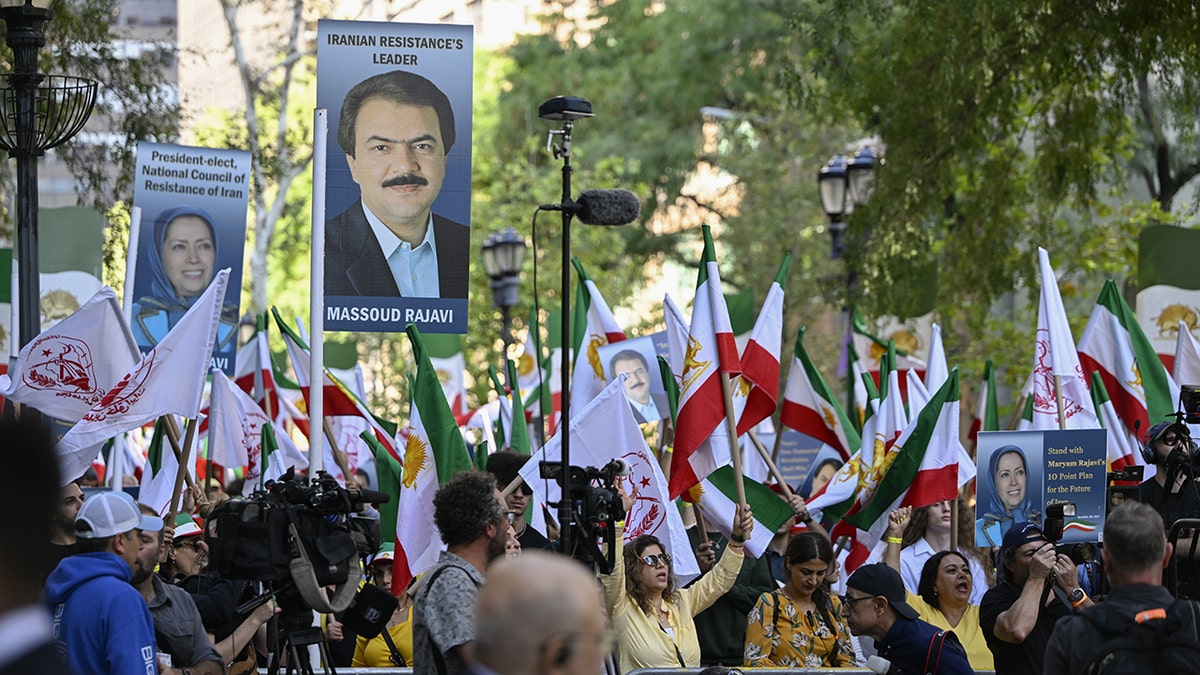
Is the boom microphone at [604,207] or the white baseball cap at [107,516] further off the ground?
the boom microphone at [604,207]

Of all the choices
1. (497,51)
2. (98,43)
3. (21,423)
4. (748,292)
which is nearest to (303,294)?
(497,51)

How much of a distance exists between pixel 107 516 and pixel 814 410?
850cm

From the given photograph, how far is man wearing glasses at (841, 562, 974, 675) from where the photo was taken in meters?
7.48

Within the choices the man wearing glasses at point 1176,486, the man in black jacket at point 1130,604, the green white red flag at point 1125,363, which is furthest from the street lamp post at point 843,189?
the man in black jacket at point 1130,604

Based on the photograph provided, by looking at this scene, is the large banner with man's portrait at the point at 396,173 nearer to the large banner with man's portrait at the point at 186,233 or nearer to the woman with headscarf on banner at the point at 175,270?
the large banner with man's portrait at the point at 186,233

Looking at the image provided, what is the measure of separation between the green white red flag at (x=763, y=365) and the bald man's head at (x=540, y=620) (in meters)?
7.43

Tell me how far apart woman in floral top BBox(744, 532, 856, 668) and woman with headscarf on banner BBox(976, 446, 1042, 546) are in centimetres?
89

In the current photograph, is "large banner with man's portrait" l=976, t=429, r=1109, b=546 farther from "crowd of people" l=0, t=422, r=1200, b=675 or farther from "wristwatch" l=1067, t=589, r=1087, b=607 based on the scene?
"wristwatch" l=1067, t=589, r=1087, b=607

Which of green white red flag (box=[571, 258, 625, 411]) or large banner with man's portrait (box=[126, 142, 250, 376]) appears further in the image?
green white red flag (box=[571, 258, 625, 411])

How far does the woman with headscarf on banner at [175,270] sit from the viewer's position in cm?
1212

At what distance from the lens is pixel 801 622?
8922 mm

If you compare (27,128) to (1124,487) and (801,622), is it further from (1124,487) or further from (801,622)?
(1124,487)

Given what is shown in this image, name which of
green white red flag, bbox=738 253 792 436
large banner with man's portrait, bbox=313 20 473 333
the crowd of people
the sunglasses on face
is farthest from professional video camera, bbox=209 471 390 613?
green white red flag, bbox=738 253 792 436

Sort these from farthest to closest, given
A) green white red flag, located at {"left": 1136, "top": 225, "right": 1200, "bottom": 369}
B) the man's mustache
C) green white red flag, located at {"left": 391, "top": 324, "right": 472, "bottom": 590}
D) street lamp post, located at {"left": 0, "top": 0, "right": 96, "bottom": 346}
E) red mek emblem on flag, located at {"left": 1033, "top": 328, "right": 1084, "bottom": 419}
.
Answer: green white red flag, located at {"left": 1136, "top": 225, "right": 1200, "bottom": 369} → red mek emblem on flag, located at {"left": 1033, "top": 328, "right": 1084, "bottom": 419} → street lamp post, located at {"left": 0, "top": 0, "right": 96, "bottom": 346} → the man's mustache → green white red flag, located at {"left": 391, "top": 324, "right": 472, "bottom": 590}
